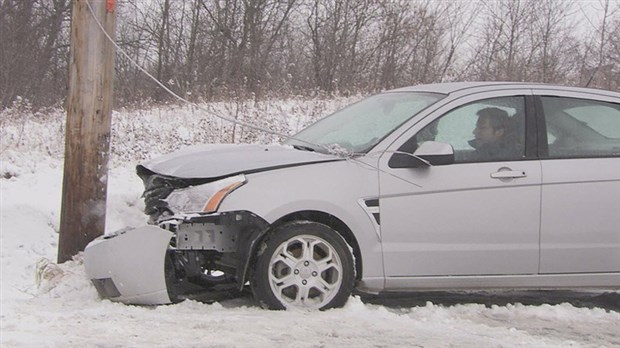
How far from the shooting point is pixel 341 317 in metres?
4.56

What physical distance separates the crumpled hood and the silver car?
0.02 metres

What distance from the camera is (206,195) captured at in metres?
4.66

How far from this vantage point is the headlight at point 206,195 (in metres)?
4.62

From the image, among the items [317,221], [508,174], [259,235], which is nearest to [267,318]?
[259,235]

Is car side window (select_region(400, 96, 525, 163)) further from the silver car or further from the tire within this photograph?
the tire

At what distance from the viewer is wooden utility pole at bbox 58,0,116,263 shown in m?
5.87

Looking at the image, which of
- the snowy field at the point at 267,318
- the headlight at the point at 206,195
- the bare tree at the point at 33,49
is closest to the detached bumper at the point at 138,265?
the snowy field at the point at 267,318

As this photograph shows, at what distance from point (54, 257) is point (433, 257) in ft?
13.9

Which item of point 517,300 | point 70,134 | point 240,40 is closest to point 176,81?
point 240,40

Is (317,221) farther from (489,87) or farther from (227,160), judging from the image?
(489,87)

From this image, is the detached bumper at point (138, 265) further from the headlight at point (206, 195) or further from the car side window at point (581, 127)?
the car side window at point (581, 127)

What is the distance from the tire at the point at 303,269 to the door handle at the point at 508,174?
1229 mm

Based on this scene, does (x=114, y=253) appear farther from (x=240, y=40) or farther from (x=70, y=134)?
(x=240, y=40)

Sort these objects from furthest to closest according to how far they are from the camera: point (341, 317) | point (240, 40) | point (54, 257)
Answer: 1. point (240, 40)
2. point (54, 257)
3. point (341, 317)
